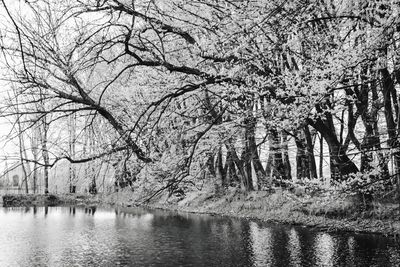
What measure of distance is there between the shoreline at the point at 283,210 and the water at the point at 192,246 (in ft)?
1.96

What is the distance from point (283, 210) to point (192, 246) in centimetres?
580

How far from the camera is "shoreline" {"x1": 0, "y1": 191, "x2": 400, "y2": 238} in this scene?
12.3m

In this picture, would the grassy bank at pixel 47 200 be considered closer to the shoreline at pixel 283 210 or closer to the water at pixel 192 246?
the shoreline at pixel 283 210

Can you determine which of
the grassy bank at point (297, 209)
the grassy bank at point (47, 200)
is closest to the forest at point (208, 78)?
the grassy bank at point (297, 209)

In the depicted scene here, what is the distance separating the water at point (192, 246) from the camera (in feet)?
32.0

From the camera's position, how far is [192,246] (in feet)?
39.3

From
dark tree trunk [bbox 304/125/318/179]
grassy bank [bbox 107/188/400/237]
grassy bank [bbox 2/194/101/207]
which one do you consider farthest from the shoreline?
grassy bank [bbox 2/194/101/207]

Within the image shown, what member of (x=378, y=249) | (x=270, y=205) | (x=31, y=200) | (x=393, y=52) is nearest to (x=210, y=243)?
(x=378, y=249)

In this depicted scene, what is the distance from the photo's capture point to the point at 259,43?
32.2ft

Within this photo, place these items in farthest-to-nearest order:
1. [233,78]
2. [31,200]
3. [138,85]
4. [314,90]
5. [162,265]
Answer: [31,200]
[138,85]
[233,78]
[162,265]
[314,90]

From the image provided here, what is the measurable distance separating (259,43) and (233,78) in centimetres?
108

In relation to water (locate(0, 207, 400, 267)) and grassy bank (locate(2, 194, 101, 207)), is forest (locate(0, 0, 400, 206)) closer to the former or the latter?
water (locate(0, 207, 400, 267))

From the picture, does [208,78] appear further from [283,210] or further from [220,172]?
[220,172]

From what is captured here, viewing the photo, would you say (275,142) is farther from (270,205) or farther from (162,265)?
(162,265)
